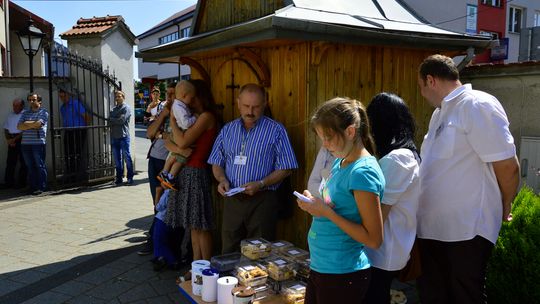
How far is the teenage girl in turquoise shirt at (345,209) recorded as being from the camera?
204 cm

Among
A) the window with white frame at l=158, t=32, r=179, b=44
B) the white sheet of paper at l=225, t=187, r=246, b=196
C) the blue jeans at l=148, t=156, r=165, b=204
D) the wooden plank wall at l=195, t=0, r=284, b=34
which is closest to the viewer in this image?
the white sheet of paper at l=225, t=187, r=246, b=196

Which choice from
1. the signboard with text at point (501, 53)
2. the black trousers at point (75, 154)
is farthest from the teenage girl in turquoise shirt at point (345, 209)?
the signboard with text at point (501, 53)

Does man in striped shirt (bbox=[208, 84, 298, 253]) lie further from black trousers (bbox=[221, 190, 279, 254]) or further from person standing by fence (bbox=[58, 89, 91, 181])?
person standing by fence (bbox=[58, 89, 91, 181])

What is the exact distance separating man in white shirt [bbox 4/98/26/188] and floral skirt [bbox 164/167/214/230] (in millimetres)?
6277

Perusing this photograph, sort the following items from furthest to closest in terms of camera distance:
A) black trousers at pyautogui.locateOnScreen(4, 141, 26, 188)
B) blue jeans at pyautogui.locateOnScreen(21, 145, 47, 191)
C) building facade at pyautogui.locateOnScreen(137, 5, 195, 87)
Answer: building facade at pyautogui.locateOnScreen(137, 5, 195, 87)
black trousers at pyautogui.locateOnScreen(4, 141, 26, 188)
blue jeans at pyautogui.locateOnScreen(21, 145, 47, 191)

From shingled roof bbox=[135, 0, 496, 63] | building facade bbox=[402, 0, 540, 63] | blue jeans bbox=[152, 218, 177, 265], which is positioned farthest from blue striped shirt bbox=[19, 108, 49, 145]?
building facade bbox=[402, 0, 540, 63]

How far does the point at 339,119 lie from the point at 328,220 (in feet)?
1.65

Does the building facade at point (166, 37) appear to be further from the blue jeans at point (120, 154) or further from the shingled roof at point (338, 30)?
the shingled roof at point (338, 30)

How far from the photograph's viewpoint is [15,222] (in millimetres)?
6496

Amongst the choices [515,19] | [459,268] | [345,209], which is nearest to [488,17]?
[515,19]

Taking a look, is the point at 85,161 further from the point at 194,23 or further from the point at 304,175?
the point at 304,175

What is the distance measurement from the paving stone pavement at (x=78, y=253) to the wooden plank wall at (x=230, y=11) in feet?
8.93

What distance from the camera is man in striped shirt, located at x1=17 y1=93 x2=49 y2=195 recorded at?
830cm

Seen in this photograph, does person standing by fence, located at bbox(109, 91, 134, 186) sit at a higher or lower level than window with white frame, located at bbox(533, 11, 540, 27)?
lower
